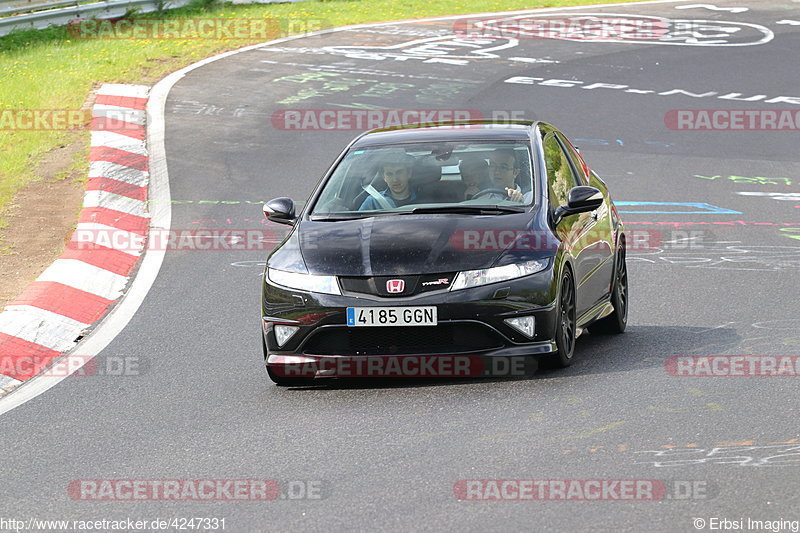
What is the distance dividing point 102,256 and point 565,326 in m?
5.81

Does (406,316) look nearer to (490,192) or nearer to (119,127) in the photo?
(490,192)

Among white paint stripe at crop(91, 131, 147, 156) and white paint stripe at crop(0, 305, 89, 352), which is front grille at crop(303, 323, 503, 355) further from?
white paint stripe at crop(91, 131, 147, 156)

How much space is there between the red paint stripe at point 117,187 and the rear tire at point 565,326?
7.84 m

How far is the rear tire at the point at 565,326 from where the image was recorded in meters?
8.25

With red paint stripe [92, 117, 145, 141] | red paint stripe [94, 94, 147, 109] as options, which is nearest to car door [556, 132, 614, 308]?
red paint stripe [92, 117, 145, 141]

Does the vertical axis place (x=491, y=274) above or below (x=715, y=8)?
above

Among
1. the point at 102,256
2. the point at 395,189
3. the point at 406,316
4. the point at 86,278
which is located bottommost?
the point at 102,256

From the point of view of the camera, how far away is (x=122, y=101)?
20359 mm

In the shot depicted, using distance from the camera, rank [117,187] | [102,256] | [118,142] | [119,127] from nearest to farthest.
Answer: [102,256], [117,187], [118,142], [119,127]

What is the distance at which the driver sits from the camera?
895 centimetres

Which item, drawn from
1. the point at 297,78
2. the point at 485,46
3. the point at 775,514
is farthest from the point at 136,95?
the point at 775,514

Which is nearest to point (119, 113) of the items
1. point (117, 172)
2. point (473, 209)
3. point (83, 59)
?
point (117, 172)

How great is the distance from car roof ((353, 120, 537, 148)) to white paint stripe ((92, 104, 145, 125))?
32.7 feet

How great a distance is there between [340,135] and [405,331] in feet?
37.8
